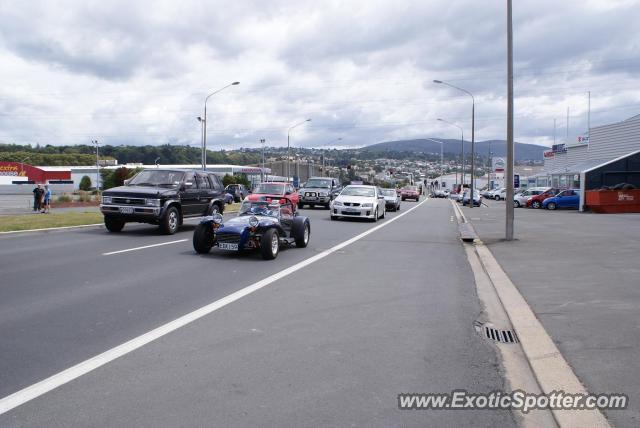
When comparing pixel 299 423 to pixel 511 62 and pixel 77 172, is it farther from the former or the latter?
pixel 77 172

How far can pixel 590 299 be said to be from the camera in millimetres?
7812

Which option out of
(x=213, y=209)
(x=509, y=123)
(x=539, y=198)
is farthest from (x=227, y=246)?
(x=539, y=198)

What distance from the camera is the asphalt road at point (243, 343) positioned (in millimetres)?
4078

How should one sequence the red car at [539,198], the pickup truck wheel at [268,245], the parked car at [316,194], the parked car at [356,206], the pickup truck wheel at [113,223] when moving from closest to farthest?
the pickup truck wheel at [268,245] < the pickup truck wheel at [113,223] < the parked car at [356,206] < the parked car at [316,194] < the red car at [539,198]

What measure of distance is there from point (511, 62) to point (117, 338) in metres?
14.0

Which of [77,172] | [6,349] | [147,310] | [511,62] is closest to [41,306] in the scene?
[147,310]

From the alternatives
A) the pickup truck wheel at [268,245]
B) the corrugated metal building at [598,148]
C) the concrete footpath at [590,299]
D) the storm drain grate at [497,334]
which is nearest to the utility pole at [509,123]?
the concrete footpath at [590,299]

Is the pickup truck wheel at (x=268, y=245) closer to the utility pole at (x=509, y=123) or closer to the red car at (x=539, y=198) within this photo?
the utility pole at (x=509, y=123)

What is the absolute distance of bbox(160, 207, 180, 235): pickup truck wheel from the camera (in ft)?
53.9

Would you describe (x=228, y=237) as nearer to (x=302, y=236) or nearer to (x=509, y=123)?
(x=302, y=236)

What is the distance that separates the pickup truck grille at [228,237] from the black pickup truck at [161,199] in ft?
16.5

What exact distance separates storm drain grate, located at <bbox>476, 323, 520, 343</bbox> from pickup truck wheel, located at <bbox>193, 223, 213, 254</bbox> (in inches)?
277

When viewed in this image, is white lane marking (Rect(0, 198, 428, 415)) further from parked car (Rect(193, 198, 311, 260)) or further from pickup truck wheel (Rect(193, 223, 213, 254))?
pickup truck wheel (Rect(193, 223, 213, 254))

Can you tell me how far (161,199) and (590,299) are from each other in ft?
39.3
